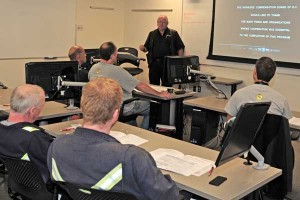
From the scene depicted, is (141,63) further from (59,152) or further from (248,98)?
(59,152)

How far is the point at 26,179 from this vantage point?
83.4 inches

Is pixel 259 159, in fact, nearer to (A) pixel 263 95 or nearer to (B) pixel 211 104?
(A) pixel 263 95

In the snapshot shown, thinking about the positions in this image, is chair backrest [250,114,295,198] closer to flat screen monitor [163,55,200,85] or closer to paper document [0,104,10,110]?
flat screen monitor [163,55,200,85]

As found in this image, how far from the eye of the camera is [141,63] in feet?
25.6

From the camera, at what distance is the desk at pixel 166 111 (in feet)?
15.3

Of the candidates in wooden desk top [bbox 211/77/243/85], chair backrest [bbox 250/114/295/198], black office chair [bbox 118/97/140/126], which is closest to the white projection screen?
wooden desk top [bbox 211/77/243/85]

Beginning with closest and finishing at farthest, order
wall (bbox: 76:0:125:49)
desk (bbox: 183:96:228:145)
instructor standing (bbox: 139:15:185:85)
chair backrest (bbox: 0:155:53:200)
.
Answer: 1. chair backrest (bbox: 0:155:53:200)
2. desk (bbox: 183:96:228:145)
3. instructor standing (bbox: 139:15:185:85)
4. wall (bbox: 76:0:125:49)

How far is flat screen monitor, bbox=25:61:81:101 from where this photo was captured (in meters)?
3.28

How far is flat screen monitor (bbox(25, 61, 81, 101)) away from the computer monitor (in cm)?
193

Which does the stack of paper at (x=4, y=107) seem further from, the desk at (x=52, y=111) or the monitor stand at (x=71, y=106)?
the monitor stand at (x=71, y=106)

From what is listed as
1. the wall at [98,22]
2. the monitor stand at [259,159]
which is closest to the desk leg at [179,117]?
the monitor stand at [259,159]

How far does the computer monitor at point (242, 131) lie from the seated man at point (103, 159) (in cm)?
36

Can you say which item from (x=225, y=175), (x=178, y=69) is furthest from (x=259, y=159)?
(x=178, y=69)

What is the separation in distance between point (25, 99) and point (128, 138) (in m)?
0.75
